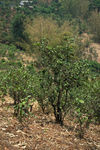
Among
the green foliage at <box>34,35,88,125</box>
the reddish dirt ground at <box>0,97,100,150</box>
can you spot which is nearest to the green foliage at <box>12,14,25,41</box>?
the reddish dirt ground at <box>0,97,100,150</box>

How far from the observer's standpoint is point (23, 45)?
24.1 m

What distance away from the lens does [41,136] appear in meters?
4.83

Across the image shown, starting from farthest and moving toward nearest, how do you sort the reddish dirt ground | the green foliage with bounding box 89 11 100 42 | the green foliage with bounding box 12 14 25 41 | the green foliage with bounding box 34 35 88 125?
the green foliage with bounding box 89 11 100 42 < the green foliage with bounding box 12 14 25 41 < the green foliage with bounding box 34 35 88 125 < the reddish dirt ground

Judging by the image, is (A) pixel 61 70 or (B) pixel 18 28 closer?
(A) pixel 61 70

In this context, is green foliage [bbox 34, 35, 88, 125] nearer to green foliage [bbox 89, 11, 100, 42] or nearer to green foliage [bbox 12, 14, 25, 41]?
green foliage [bbox 12, 14, 25, 41]

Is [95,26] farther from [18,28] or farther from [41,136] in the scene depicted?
[41,136]

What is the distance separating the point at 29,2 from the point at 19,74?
1403 inches

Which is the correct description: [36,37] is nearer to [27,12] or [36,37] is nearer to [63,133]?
[27,12]

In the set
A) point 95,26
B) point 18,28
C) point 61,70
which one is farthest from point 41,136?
point 95,26

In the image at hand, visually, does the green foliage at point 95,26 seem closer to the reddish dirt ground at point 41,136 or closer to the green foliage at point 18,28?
the green foliage at point 18,28

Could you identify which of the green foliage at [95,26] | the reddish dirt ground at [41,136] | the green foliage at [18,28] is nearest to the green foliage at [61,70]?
the reddish dirt ground at [41,136]

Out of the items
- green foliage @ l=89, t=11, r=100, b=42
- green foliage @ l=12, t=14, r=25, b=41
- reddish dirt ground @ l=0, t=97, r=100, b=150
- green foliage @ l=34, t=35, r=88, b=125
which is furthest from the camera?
green foliage @ l=89, t=11, r=100, b=42

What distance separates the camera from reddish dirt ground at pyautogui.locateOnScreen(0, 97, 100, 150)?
165 inches

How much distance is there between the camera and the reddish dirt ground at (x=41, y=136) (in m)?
4.20
